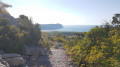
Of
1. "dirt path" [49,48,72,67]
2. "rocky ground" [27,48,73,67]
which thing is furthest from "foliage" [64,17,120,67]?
"rocky ground" [27,48,73,67]

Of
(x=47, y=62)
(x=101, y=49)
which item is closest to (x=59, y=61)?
(x=47, y=62)

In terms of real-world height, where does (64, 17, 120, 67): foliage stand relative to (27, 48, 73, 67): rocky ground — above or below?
above

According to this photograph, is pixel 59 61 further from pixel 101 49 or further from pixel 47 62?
pixel 101 49

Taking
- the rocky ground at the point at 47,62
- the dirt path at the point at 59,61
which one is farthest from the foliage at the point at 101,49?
the rocky ground at the point at 47,62

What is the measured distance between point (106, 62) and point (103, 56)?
288 mm

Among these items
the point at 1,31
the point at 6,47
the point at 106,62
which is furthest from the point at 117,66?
the point at 1,31

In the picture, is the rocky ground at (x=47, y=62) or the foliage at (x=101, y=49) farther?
the rocky ground at (x=47, y=62)

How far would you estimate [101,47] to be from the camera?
4.89m

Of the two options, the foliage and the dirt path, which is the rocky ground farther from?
the foliage

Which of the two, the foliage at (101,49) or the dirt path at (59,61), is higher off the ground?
the foliage at (101,49)

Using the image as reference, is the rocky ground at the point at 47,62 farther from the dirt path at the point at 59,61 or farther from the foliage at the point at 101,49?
the foliage at the point at 101,49

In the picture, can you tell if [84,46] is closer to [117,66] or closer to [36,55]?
[117,66]

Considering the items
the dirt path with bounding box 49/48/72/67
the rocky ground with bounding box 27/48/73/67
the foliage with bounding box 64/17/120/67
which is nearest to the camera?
the foliage with bounding box 64/17/120/67

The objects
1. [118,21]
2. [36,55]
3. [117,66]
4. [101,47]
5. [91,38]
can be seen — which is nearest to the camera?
[117,66]
